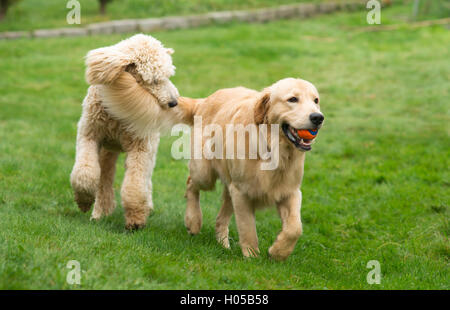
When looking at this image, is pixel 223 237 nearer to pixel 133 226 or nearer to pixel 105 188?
pixel 133 226

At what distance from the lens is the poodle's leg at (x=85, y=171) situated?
17.5 ft

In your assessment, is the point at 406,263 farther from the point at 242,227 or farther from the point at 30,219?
the point at 30,219

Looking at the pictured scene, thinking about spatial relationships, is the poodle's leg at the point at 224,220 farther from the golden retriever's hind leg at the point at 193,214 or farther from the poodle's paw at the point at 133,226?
the poodle's paw at the point at 133,226

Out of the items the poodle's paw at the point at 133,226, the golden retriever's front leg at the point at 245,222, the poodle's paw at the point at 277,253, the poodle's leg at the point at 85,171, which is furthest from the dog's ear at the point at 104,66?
the poodle's paw at the point at 277,253

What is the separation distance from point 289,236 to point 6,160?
14.4ft

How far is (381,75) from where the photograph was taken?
13.9 meters

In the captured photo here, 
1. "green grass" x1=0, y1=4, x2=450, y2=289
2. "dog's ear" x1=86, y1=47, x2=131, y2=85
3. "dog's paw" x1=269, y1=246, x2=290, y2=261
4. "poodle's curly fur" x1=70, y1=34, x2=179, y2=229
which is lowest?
"green grass" x1=0, y1=4, x2=450, y2=289

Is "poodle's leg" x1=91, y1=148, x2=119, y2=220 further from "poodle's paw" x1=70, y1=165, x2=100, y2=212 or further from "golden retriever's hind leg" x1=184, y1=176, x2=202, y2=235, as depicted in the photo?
"golden retriever's hind leg" x1=184, y1=176, x2=202, y2=235

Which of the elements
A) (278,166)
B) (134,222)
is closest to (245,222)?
(278,166)

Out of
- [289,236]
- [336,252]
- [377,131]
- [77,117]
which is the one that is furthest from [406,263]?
[77,117]

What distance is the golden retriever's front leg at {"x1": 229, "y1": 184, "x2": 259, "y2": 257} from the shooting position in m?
5.00

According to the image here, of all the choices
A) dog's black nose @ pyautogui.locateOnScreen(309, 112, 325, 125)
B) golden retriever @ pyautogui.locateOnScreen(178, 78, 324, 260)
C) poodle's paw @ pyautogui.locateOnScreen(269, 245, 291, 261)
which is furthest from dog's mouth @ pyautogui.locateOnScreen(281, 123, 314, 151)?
poodle's paw @ pyautogui.locateOnScreen(269, 245, 291, 261)

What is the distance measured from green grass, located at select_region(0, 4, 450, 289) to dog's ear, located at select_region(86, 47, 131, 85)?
1.37 meters
